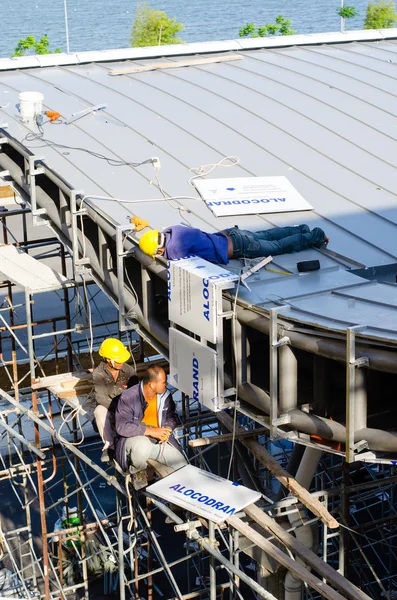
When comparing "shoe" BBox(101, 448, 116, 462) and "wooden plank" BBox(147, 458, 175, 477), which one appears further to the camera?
"shoe" BBox(101, 448, 116, 462)

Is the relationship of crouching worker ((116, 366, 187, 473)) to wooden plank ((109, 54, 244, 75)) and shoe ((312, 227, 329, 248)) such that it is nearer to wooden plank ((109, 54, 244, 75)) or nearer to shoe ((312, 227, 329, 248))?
shoe ((312, 227, 329, 248))

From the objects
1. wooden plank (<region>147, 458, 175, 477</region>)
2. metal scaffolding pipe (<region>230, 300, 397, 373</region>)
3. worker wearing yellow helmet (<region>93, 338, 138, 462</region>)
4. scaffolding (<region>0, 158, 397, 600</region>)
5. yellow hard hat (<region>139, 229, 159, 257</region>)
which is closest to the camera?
metal scaffolding pipe (<region>230, 300, 397, 373</region>)

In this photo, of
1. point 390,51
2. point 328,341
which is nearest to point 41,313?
point 390,51

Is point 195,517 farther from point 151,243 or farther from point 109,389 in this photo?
point 151,243

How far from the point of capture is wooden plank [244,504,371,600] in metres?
12.7

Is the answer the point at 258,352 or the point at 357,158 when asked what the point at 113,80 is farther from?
the point at 258,352

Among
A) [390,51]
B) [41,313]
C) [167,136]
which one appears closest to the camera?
[167,136]

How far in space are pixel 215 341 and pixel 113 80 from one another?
1527cm

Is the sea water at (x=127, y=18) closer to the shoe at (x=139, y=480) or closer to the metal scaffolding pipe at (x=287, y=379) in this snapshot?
the shoe at (x=139, y=480)

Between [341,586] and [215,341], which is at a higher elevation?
[215,341]

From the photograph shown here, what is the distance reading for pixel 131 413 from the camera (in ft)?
51.0

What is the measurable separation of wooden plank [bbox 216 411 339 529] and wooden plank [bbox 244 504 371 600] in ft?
1.62

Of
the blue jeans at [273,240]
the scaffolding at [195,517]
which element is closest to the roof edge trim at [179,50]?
the scaffolding at [195,517]

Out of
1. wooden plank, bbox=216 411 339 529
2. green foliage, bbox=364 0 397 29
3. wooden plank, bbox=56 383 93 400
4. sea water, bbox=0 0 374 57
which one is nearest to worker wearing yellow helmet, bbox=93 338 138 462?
wooden plank, bbox=56 383 93 400
